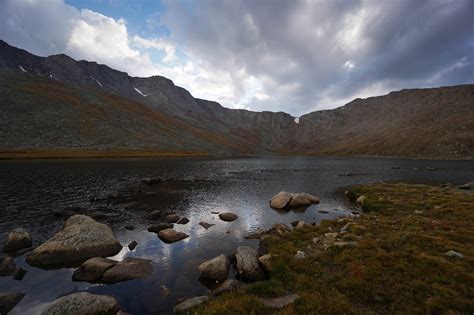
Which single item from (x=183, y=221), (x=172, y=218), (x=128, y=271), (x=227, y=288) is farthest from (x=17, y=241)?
(x=227, y=288)

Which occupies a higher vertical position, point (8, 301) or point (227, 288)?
point (227, 288)

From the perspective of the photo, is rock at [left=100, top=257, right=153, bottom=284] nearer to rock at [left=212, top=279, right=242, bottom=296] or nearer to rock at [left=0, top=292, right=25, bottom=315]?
rock at [left=0, top=292, right=25, bottom=315]

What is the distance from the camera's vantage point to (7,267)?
16516mm

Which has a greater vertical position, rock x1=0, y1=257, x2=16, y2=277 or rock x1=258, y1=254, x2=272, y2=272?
rock x1=258, y1=254, x2=272, y2=272

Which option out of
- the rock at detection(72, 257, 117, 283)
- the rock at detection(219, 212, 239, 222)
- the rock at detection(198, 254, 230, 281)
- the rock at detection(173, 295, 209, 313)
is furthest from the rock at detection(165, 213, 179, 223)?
the rock at detection(173, 295, 209, 313)

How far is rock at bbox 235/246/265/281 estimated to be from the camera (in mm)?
15105

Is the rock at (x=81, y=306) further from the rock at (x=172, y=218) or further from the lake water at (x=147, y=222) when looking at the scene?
the rock at (x=172, y=218)

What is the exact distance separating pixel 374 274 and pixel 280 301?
567cm

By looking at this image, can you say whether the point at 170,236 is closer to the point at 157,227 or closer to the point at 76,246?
the point at 157,227

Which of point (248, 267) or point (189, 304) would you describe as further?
point (248, 267)

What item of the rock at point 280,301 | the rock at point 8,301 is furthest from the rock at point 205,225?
the rock at point 280,301

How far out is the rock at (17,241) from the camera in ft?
64.7

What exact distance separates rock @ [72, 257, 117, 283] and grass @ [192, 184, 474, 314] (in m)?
9.50

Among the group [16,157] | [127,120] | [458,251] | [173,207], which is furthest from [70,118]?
[458,251]
